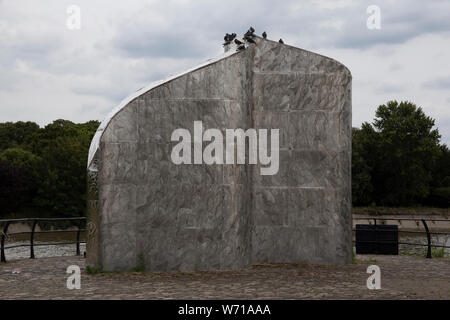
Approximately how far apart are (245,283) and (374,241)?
6.00 metres

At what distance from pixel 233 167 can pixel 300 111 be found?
236 centimetres

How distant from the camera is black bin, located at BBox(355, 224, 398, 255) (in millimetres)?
15102

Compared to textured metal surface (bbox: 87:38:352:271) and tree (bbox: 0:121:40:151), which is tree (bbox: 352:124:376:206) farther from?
textured metal surface (bbox: 87:38:352:271)

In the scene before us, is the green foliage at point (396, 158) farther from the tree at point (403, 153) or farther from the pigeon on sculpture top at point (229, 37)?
the pigeon on sculpture top at point (229, 37)

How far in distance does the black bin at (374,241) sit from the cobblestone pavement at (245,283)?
1.65 metres

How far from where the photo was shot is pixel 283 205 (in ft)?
42.9

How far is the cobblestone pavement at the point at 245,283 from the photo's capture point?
9.46 meters

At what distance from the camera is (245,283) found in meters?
10.6

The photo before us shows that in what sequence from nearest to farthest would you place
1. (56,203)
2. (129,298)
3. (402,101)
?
(129,298) < (56,203) < (402,101)

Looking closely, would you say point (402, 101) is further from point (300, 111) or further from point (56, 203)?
point (300, 111)

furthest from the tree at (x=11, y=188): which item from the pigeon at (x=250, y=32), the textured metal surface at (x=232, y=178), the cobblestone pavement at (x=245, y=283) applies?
the pigeon at (x=250, y=32)

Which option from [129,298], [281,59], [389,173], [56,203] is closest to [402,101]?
[389,173]

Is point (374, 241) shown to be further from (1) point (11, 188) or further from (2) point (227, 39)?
(1) point (11, 188)

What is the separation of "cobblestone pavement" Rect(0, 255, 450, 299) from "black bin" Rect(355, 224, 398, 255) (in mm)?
1650
